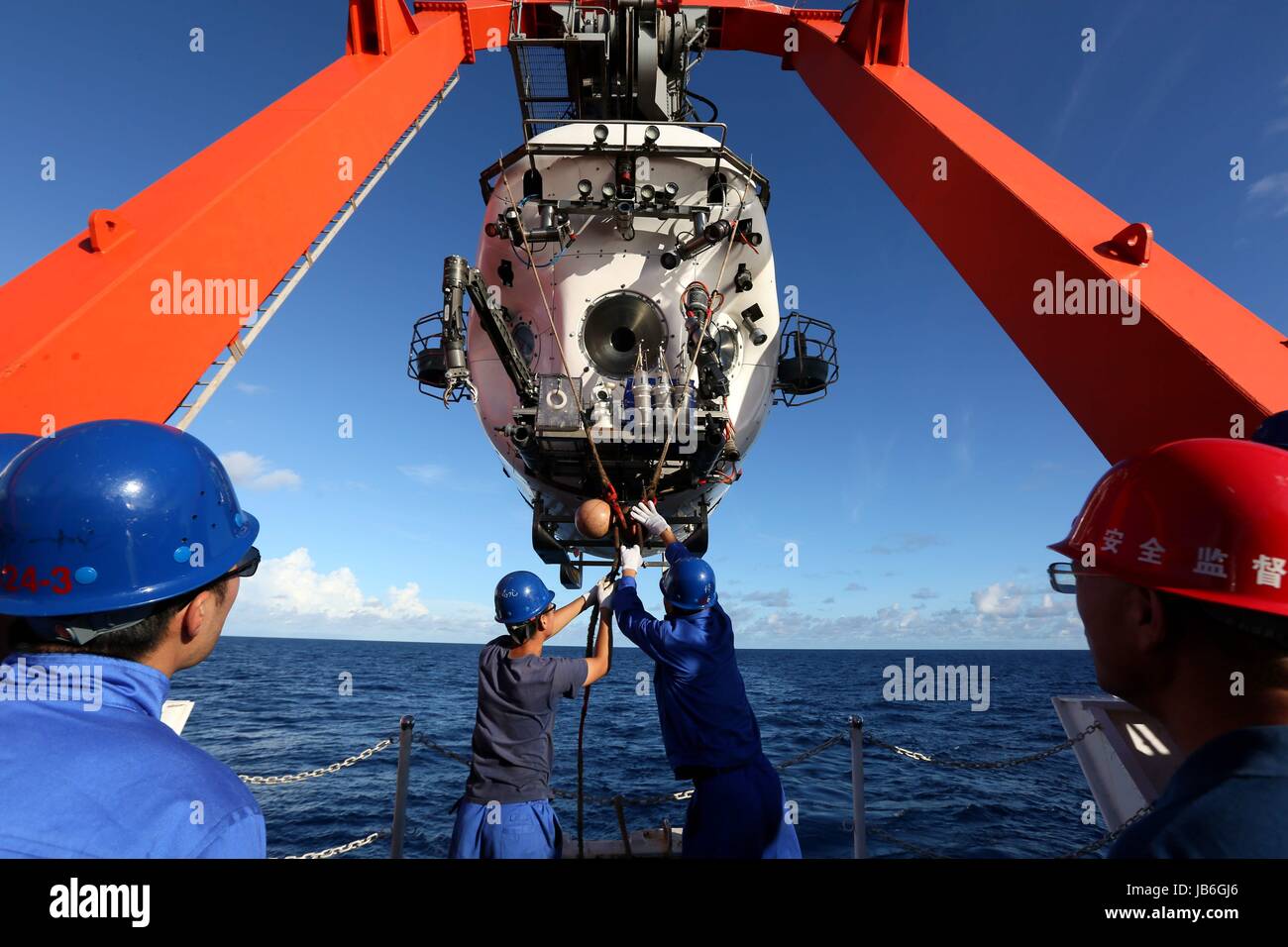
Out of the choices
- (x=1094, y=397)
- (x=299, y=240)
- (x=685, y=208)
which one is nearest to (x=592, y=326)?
(x=685, y=208)

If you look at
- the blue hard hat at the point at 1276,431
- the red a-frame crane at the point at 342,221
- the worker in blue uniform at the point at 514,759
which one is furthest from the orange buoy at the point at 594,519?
the blue hard hat at the point at 1276,431

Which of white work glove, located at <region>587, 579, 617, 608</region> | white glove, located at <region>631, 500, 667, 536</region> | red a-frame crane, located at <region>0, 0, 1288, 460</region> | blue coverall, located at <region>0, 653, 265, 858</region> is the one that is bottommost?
white work glove, located at <region>587, 579, 617, 608</region>

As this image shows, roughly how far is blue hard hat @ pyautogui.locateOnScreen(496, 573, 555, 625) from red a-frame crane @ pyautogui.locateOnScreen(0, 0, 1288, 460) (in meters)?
2.03

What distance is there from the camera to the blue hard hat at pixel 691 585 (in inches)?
142

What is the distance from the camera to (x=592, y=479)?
6.00 metres

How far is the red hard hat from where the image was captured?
3.76ft

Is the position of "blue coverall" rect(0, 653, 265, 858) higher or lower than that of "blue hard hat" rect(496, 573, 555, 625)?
higher

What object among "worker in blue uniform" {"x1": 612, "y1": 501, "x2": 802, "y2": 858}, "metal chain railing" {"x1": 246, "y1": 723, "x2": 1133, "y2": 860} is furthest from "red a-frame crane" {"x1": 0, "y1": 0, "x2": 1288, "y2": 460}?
"worker in blue uniform" {"x1": 612, "y1": 501, "x2": 802, "y2": 858}

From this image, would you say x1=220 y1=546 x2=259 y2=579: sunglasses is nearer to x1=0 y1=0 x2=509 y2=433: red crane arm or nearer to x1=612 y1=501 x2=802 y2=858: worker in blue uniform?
x1=0 y1=0 x2=509 y2=433: red crane arm

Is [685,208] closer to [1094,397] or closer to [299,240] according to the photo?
[299,240]

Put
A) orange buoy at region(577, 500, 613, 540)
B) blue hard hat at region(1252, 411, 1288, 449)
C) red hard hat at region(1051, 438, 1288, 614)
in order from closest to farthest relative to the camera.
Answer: red hard hat at region(1051, 438, 1288, 614), blue hard hat at region(1252, 411, 1288, 449), orange buoy at region(577, 500, 613, 540)

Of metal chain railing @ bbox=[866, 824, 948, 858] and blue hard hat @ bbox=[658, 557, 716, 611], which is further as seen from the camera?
blue hard hat @ bbox=[658, 557, 716, 611]

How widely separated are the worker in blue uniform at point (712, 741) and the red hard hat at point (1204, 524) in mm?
2321

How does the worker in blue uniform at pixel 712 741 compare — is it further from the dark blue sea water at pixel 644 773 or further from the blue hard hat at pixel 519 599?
the dark blue sea water at pixel 644 773
